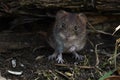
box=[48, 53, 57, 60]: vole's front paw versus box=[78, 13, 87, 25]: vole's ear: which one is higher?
box=[78, 13, 87, 25]: vole's ear

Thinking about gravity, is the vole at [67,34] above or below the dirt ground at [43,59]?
above

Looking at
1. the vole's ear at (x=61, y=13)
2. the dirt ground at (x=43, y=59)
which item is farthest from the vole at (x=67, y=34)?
the dirt ground at (x=43, y=59)

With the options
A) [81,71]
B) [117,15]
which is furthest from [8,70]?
[117,15]

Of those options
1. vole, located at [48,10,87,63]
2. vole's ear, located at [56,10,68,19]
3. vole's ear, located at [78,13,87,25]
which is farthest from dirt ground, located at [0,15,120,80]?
vole's ear, located at [56,10,68,19]

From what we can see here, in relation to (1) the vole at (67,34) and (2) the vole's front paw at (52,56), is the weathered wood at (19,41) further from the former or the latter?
(2) the vole's front paw at (52,56)

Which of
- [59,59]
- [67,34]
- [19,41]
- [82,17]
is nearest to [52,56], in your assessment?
[59,59]

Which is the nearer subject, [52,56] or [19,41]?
[52,56]

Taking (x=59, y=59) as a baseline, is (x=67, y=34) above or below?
above

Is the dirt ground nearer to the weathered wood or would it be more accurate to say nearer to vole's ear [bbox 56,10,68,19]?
the weathered wood

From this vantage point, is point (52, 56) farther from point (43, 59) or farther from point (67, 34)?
point (67, 34)
